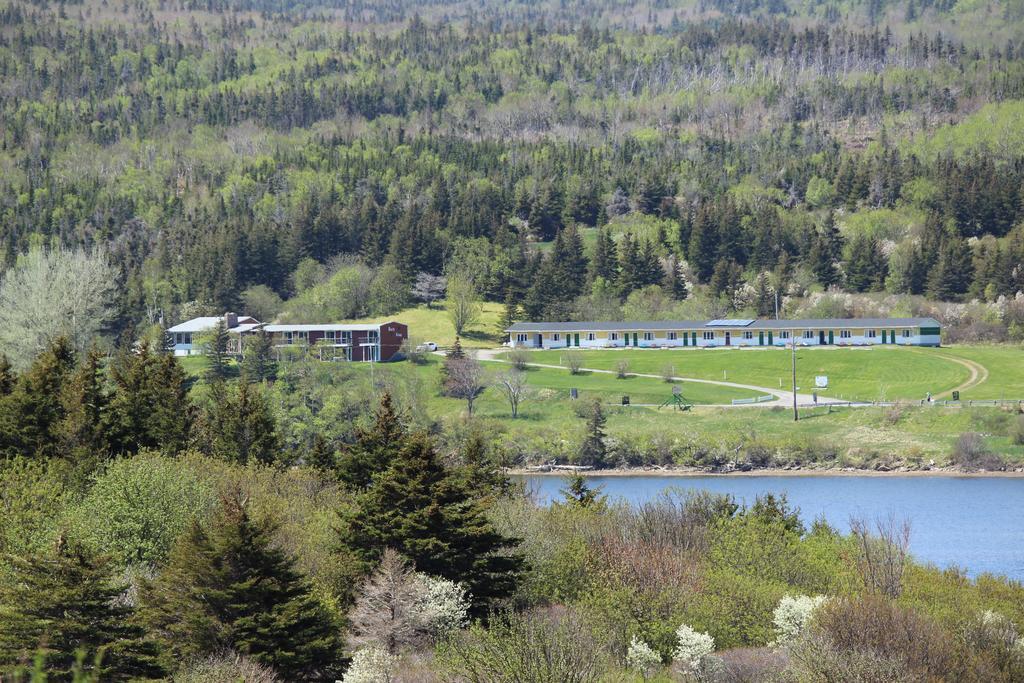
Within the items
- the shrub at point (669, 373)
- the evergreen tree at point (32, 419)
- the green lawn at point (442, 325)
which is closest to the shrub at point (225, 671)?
the evergreen tree at point (32, 419)

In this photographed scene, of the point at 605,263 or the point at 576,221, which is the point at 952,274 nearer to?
the point at 605,263

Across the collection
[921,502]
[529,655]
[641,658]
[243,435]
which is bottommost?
[921,502]

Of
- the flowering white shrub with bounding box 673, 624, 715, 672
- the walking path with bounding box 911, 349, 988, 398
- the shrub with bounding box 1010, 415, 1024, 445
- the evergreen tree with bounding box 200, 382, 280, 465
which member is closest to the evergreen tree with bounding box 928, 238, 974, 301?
the walking path with bounding box 911, 349, 988, 398

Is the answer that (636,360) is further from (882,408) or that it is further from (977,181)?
(977,181)

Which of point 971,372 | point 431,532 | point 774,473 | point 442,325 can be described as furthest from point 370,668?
point 442,325

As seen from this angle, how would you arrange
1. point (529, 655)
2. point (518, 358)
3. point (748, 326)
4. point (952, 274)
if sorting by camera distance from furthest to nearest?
point (952, 274) → point (748, 326) → point (518, 358) → point (529, 655)

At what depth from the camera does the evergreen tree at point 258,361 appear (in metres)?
109

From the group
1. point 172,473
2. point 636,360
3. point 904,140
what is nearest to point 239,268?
point 636,360

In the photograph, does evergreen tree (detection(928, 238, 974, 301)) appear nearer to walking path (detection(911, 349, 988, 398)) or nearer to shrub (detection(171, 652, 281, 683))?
walking path (detection(911, 349, 988, 398))

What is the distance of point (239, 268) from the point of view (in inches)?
5704

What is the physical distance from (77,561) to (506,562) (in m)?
11.9

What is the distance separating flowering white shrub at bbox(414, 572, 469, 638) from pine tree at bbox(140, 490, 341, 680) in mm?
3018

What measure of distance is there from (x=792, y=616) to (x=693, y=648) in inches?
103

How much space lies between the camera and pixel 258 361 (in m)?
110
